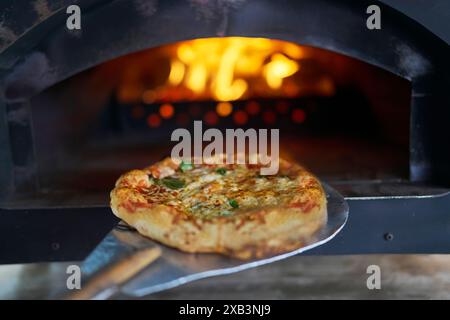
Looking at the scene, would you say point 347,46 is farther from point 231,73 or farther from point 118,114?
point 118,114

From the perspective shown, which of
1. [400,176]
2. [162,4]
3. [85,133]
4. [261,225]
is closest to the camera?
[261,225]

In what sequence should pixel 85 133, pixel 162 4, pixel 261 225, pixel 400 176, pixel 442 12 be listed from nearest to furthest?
1. pixel 261 225
2. pixel 442 12
3. pixel 162 4
4. pixel 400 176
5. pixel 85 133

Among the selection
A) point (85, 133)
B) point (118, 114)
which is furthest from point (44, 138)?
point (118, 114)

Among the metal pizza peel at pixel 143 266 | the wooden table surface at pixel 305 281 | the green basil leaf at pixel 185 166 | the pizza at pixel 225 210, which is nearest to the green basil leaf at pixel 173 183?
the pizza at pixel 225 210

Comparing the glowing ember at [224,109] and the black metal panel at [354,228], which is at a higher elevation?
the glowing ember at [224,109]

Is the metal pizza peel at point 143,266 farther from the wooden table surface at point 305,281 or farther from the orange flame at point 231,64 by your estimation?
the orange flame at point 231,64

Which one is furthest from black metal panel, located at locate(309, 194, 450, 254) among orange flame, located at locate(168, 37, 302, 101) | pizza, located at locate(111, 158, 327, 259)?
orange flame, located at locate(168, 37, 302, 101)

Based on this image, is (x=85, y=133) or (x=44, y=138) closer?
(x=44, y=138)
